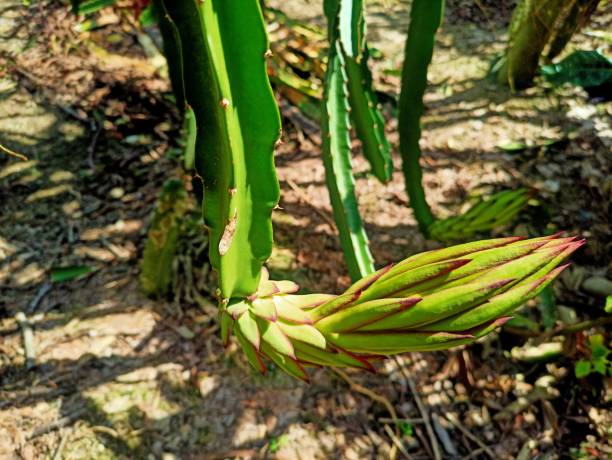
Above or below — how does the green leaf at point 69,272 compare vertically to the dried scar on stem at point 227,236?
below

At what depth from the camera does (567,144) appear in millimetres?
2207

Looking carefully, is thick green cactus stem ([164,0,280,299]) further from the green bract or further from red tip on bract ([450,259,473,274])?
red tip on bract ([450,259,473,274])

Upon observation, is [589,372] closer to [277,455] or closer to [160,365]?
[277,455]

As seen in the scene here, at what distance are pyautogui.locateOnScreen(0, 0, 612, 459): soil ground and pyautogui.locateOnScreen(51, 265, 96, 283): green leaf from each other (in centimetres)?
2

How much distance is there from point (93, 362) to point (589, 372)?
1.40m

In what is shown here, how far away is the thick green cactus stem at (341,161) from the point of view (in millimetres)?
1377

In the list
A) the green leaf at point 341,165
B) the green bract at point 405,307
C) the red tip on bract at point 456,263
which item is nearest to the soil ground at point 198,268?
the green leaf at point 341,165

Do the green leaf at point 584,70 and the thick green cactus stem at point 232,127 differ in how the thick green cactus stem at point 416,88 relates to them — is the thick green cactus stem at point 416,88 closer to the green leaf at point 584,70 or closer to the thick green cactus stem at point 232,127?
the green leaf at point 584,70

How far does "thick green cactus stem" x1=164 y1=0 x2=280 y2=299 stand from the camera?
2.26 ft

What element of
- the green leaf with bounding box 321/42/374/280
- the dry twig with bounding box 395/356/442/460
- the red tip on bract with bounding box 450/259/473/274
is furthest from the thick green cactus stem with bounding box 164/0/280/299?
the dry twig with bounding box 395/356/442/460

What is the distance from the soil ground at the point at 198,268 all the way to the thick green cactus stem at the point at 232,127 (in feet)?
2.67

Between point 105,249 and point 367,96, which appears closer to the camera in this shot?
point 367,96

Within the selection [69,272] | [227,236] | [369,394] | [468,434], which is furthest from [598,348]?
[69,272]

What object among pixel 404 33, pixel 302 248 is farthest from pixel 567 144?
pixel 302 248
